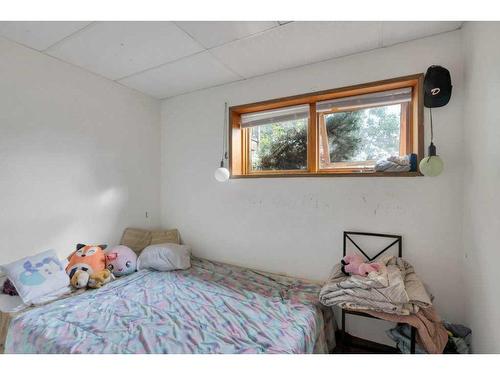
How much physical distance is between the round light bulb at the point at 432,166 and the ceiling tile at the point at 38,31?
8.07 feet

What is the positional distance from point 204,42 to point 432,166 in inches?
72.5

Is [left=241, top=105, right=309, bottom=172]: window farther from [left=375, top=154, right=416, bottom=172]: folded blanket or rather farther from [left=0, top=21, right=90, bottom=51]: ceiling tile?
[left=0, top=21, right=90, bottom=51]: ceiling tile

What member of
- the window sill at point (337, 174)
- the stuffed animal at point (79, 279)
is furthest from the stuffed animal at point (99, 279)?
the window sill at point (337, 174)

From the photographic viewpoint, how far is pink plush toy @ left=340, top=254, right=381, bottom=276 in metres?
1.61

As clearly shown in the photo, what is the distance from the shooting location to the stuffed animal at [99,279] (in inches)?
74.5

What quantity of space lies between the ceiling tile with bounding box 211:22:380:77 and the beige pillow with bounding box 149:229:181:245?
1903 mm

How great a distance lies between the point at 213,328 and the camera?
140 centimetres

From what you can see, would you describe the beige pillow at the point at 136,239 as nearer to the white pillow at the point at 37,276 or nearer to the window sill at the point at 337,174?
the white pillow at the point at 37,276

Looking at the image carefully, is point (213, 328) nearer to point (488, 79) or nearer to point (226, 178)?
point (226, 178)

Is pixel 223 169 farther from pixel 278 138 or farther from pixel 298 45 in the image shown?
pixel 298 45

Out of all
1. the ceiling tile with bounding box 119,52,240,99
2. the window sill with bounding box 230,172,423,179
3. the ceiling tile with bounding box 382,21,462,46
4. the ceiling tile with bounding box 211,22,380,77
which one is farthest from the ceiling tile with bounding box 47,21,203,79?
the ceiling tile with bounding box 382,21,462,46

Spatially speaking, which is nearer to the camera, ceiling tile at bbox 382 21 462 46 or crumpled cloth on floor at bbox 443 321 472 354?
crumpled cloth on floor at bbox 443 321 472 354

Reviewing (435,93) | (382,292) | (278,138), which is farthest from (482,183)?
(278,138)
